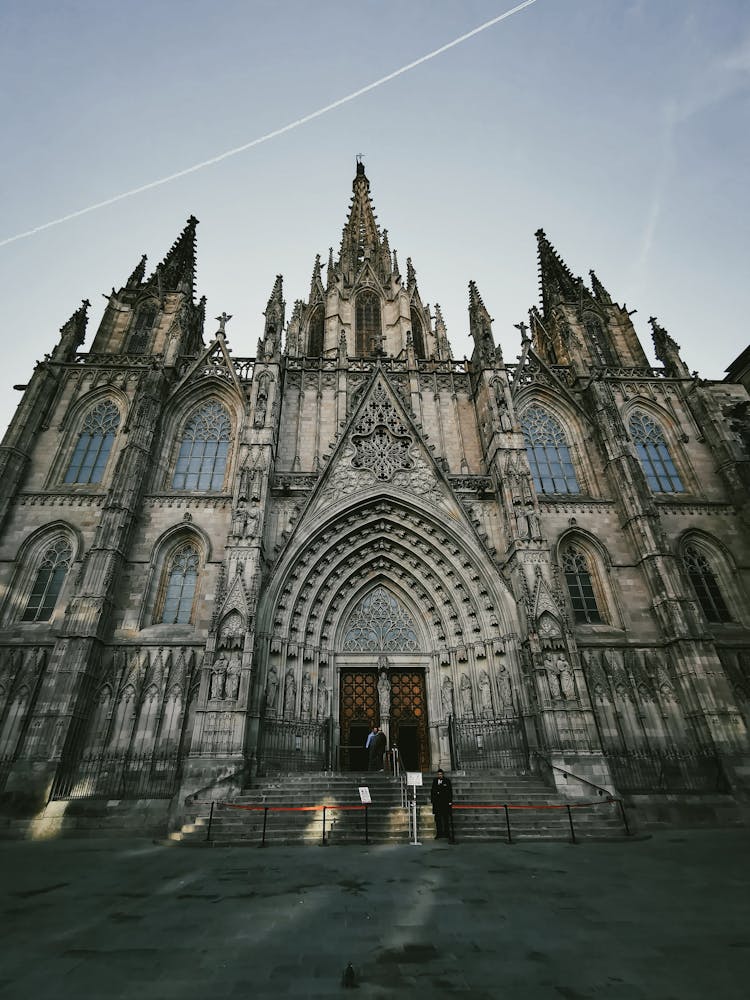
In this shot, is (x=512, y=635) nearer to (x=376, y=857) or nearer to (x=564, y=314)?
(x=376, y=857)

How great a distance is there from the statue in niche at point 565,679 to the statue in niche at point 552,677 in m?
0.08

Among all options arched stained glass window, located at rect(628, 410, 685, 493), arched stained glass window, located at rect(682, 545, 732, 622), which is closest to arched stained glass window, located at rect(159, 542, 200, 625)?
arched stained glass window, located at rect(682, 545, 732, 622)

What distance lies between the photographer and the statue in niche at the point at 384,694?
15.2 metres

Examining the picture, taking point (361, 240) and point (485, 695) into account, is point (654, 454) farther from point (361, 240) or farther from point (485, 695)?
point (361, 240)

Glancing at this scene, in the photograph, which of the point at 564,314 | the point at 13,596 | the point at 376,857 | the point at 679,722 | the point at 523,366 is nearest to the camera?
the point at 376,857

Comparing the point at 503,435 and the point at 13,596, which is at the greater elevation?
the point at 503,435

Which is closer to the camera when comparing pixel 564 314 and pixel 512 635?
pixel 512 635

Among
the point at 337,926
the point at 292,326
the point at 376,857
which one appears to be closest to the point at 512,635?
the point at 376,857

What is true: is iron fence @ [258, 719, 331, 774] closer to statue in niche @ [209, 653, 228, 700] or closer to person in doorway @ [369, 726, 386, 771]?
person in doorway @ [369, 726, 386, 771]

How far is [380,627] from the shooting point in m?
16.8

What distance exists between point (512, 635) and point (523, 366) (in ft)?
42.1

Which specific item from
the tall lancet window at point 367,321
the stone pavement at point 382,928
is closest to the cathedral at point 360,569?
the tall lancet window at point 367,321

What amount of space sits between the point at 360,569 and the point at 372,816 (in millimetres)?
8207

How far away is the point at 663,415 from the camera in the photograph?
21594 mm
